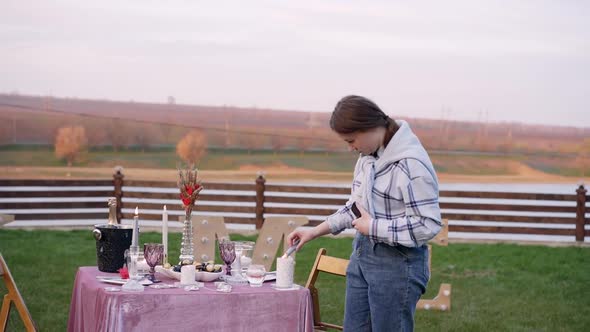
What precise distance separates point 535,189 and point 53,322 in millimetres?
10563

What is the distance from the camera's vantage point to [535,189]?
14836 mm

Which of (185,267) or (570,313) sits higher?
(185,267)

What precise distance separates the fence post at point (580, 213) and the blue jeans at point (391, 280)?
11823mm

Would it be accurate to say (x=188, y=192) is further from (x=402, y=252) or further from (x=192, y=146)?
(x=192, y=146)

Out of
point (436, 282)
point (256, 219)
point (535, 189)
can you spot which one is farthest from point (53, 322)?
point (535, 189)

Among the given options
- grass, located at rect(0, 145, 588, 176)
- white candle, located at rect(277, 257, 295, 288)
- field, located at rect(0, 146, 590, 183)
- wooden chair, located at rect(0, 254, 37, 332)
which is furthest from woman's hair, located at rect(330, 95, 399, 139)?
grass, located at rect(0, 145, 588, 176)

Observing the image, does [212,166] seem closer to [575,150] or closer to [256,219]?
[256,219]

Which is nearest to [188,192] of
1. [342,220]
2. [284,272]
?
[284,272]

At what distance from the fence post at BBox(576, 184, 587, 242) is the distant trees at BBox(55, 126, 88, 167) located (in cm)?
1009

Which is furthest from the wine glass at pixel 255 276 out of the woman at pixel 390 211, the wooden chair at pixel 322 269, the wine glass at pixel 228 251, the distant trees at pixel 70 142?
the distant trees at pixel 70 142

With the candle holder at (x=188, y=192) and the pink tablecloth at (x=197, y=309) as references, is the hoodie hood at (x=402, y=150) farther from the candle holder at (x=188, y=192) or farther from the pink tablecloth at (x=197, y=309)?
the candle holder at (x=188, y=192)

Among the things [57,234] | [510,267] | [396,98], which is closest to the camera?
[510,267]

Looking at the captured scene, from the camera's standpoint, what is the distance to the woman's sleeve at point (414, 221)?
3.12 metres

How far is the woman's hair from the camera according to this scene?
3.15 m
